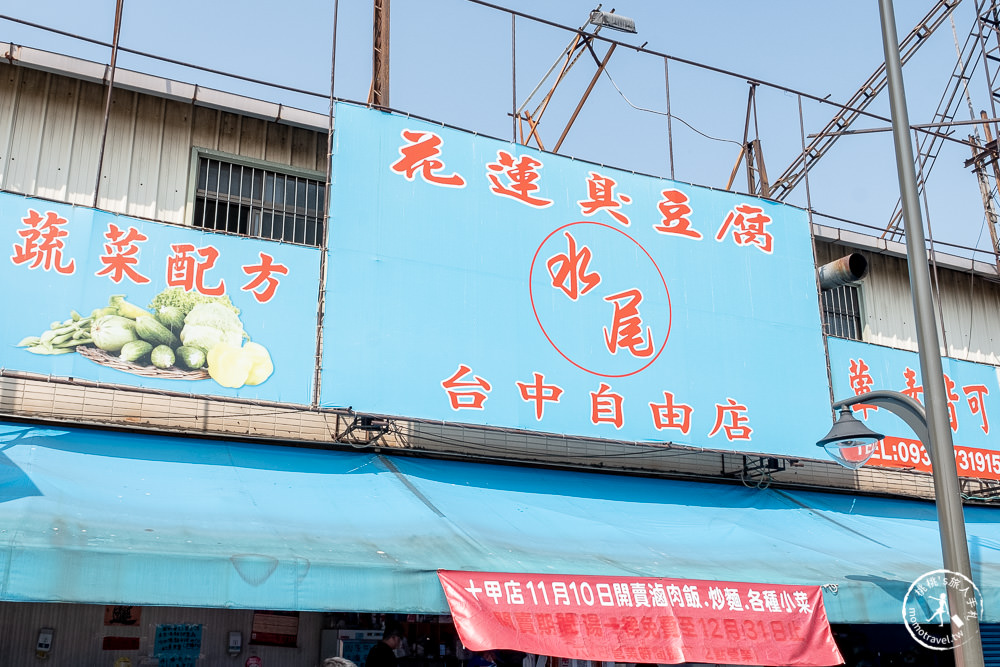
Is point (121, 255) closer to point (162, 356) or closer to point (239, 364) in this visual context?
point (162, 356)

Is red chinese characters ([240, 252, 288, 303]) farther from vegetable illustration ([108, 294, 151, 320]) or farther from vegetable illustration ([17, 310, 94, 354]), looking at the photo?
vegetable illustration ([17, 310, 94, 354])

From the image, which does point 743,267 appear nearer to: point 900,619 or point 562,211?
point 562,211

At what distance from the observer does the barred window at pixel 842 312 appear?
13859 mm

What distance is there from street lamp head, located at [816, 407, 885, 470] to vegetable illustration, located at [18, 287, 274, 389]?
17.1ft

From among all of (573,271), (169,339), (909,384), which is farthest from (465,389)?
(909,384)

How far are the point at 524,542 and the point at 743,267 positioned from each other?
5.52 metres

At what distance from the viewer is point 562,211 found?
10.8 m

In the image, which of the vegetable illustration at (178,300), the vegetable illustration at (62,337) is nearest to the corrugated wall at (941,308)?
the vegetable illustration at (178,300)

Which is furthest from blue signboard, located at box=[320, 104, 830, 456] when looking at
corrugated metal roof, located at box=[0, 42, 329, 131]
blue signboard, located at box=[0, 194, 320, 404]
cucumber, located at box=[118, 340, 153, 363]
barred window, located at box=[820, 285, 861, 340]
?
barred window, located at box=[820, 285, 861, 340]

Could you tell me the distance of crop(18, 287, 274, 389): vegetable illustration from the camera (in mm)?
8164

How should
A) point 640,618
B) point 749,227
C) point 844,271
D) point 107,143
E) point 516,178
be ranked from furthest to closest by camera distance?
point 844,271
point 749,227
point 516,178
point 107,143
point 640,618

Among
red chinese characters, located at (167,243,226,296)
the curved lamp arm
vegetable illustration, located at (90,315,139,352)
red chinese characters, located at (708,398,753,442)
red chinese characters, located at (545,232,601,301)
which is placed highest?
red chinese characters, located at (545,232,601,301)

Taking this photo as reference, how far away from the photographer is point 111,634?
8.84 meters

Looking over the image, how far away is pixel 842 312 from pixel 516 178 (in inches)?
247
